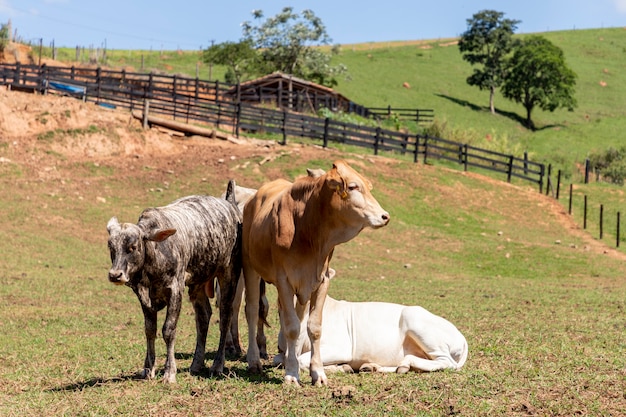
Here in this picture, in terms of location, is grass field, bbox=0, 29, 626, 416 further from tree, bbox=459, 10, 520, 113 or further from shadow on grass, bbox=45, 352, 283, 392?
tree, bbox=459, 10, 520, 113

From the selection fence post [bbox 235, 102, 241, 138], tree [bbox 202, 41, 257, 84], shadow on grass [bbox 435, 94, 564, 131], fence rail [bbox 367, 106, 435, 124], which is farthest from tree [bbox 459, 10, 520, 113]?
fence post [bbox 235, 102, 241, 138]

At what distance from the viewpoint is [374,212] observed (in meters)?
8.18

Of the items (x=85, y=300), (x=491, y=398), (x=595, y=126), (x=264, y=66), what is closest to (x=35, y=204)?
(x=85, y=300)

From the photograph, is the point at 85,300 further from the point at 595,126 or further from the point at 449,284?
the point at 595,126

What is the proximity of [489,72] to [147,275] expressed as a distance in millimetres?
72070

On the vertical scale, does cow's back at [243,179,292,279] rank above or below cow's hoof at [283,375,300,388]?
above

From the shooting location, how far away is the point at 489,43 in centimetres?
7925

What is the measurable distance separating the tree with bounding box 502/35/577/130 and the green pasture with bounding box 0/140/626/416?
37.0m

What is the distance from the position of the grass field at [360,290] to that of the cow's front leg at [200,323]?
8.5 inches

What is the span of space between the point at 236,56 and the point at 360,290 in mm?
48226

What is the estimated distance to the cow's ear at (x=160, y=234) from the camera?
7.89 meters

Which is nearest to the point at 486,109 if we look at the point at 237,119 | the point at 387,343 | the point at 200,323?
the point at 237,119

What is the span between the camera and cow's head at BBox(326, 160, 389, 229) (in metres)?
8.18

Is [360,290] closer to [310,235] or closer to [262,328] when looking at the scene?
[262,328]
